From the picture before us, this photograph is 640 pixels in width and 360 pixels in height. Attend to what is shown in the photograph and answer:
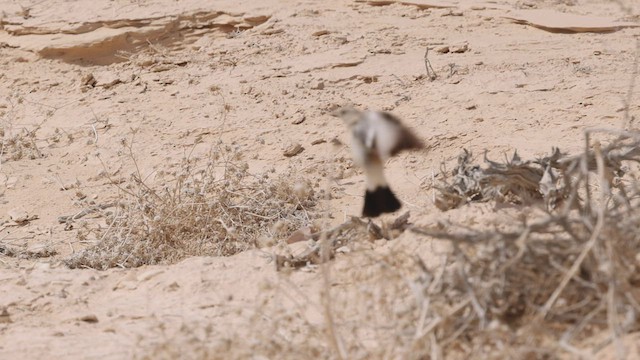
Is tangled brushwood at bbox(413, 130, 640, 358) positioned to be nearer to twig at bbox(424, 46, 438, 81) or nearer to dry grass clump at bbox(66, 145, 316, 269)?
dry grass clump at bbox(66, 145, 316, 269)

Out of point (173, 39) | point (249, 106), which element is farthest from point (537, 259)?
point (173, 39)

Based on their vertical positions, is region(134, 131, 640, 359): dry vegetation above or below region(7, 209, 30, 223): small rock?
above

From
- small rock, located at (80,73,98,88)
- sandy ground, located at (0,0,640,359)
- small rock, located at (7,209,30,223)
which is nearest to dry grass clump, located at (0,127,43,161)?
sandy ground, located at (0,0,640,359)

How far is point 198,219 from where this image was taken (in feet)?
14.6

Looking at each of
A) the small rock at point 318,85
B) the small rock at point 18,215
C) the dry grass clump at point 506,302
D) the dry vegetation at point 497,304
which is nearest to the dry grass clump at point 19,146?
the small rock at point 18,215

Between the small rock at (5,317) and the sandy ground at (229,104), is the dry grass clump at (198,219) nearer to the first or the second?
the sandy ground at (229,104)

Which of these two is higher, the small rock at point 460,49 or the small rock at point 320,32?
the small rock at point 320,32

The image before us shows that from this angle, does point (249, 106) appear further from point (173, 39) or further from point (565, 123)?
point (565, 123)

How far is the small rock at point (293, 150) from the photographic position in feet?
17.4

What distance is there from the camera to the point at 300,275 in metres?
3.36

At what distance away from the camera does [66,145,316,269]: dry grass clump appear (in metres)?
4.30

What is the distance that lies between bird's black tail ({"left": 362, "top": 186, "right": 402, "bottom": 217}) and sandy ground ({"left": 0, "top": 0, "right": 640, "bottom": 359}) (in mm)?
124

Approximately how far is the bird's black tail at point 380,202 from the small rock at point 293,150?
188 centimetres

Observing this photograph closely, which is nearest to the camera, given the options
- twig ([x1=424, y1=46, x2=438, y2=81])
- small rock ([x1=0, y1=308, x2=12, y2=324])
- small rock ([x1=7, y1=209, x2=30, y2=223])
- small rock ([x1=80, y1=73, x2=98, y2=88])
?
small rock ([x1=0, y1=308, x2=12, y2=324])
